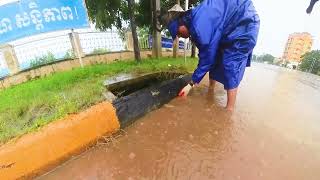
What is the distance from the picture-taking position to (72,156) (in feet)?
7.78

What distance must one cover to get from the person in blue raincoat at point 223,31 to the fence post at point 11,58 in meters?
6.04

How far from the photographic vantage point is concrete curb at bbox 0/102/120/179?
2029 millimetres

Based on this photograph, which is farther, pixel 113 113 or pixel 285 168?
pixel 113 113

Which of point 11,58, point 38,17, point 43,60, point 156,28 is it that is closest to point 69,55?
point 43,60

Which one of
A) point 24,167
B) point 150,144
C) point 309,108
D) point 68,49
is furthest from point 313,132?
point 68,49

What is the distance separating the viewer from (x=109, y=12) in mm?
6660

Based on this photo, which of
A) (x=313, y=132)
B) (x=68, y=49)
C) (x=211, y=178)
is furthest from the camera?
(x=68, y=49)

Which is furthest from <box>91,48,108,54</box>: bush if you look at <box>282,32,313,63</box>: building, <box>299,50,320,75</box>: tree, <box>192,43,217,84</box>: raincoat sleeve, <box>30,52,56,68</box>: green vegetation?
<box>282,32,313,63</box>: building

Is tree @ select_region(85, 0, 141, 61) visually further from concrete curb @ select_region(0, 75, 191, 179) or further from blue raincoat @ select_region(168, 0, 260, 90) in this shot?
concrete curb @ select_region(0, 75, 191, 179)

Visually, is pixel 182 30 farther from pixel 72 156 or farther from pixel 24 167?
pixel 24 167

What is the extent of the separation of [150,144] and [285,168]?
4.17 ft

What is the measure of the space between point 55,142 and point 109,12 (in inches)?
201

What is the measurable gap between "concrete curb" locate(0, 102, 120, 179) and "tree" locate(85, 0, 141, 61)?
4.38 m

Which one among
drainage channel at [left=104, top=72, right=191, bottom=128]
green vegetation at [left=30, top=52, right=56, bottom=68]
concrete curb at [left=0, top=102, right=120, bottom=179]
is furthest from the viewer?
green vegetation at [left=30, top=52, right=56, bottom=68]
